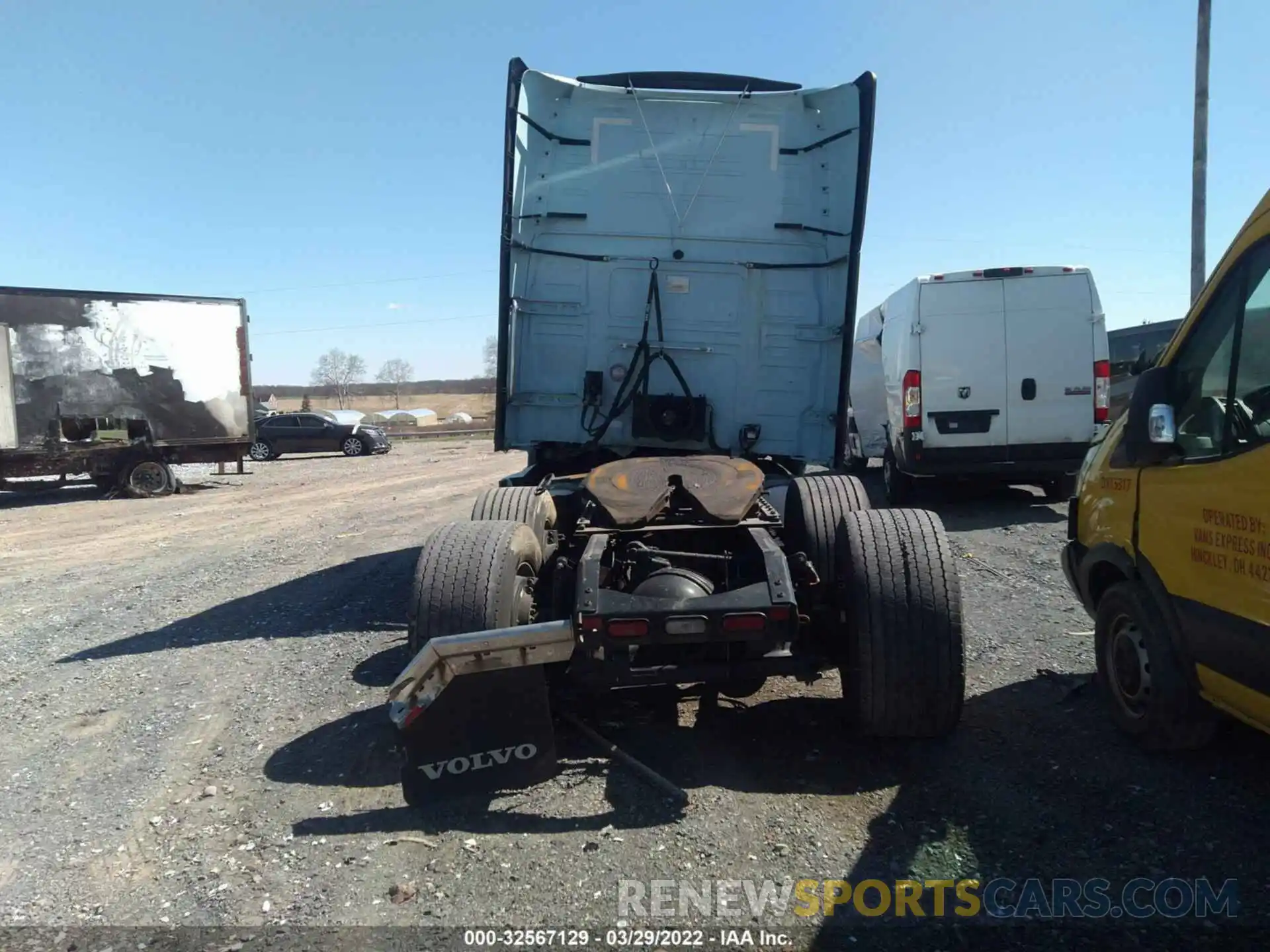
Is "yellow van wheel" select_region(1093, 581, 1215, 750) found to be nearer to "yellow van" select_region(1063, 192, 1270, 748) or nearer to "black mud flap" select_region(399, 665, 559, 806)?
"yellow van" select_region(1063, 192, 1270, 748)

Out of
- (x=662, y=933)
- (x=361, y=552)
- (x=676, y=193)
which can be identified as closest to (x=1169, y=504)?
(x=662, y=933)

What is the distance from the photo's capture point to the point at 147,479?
1605cm

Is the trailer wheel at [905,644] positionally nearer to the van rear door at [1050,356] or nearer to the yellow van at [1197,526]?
the yellow van at [1197,526]

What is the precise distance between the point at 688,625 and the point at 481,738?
0.94 m

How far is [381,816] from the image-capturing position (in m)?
3.36

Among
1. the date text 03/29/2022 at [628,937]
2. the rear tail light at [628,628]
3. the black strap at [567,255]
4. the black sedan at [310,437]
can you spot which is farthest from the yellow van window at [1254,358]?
the black sedan at [310,437]

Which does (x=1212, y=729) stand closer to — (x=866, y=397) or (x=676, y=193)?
(x=676, y=193)

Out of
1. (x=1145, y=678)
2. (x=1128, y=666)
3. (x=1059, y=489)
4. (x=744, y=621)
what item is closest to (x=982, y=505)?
(x=1059, y=489)

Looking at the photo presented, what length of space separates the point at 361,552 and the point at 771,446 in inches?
193

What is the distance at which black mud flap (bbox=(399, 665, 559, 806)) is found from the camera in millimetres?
3414

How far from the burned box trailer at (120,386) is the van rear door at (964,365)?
41.8ft

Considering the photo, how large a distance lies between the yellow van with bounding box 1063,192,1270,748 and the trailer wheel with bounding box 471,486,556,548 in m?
2.98

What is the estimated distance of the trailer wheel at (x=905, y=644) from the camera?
3.64m

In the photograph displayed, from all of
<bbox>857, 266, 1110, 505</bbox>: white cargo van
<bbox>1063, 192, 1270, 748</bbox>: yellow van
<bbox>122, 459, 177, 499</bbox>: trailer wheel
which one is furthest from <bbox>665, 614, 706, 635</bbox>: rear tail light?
<bbox>122, 459, 177, 499</bbox>: trailer wheel
